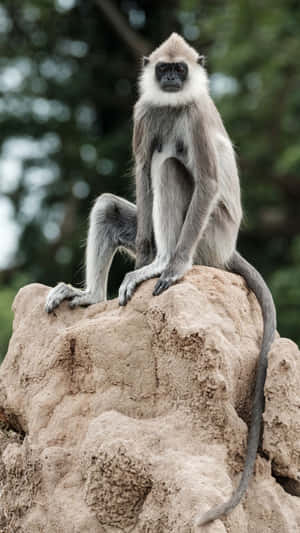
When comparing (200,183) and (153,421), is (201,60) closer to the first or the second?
(200,183)

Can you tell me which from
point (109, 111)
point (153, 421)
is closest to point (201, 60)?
point (153, 421)

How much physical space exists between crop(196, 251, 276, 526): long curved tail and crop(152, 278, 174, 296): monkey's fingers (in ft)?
2.30

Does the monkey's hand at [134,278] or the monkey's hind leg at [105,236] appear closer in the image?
the monkey's hand at [134,278]

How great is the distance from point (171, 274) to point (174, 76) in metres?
1.86

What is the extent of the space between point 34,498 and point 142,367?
1.03 meters

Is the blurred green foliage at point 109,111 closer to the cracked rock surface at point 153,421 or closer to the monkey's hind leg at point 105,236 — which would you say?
the monkey's hind leg at point 105,236

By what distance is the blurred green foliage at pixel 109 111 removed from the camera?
16.5 m

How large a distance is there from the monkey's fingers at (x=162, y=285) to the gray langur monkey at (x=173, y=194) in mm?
367

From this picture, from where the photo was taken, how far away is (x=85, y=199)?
19844 millimetres

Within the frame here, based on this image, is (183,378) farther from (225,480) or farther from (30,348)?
(30,348)

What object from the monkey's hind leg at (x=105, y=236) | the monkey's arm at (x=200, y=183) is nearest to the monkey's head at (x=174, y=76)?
the monkey's arm at (x=200, y=183)

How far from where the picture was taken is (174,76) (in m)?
7.47

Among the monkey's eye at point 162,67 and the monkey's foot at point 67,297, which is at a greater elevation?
the monkey's eye at point 162,67

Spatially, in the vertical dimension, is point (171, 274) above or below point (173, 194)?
below
